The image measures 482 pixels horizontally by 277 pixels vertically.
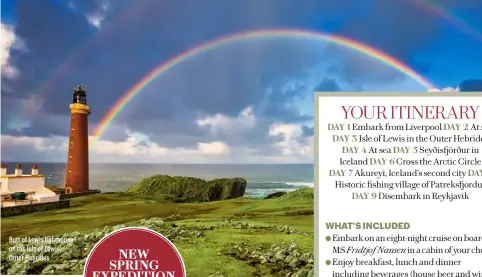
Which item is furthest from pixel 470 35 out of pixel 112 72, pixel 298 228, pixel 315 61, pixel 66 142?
pixel 66 142

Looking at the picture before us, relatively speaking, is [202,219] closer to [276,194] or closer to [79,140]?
[276,194]

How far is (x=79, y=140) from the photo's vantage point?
4555 mm

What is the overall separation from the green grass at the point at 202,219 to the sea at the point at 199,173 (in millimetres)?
100

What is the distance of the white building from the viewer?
4641mm

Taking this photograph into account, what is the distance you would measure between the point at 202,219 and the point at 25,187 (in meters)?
1.54

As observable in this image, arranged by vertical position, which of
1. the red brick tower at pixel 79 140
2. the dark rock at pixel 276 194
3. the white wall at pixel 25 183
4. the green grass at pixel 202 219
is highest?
the red brick tower at pixel 79 140

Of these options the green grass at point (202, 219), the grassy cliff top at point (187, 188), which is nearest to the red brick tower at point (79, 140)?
the green grass at point (202, 219)

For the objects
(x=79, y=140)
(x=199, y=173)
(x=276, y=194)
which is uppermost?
(x=79, y=140)

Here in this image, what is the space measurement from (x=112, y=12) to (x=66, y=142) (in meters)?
1.15

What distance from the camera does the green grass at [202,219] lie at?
448cm

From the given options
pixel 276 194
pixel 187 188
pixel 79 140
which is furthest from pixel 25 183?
pixel 276 194

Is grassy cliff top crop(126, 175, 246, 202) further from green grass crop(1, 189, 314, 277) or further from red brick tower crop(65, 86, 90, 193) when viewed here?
red brick tower crop(65, 86, 90, 193)

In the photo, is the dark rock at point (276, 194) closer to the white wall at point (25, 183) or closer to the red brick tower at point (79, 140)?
the red brick tower at point (79, 140)

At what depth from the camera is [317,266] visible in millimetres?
4426
